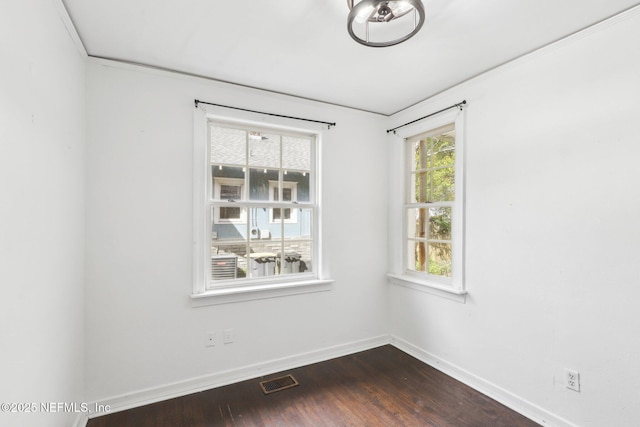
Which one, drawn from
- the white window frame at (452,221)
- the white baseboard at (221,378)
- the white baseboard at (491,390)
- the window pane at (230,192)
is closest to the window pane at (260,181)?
the window pane at (230,192)

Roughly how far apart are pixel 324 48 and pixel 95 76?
1.63m

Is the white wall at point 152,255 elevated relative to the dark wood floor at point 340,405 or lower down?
elevated

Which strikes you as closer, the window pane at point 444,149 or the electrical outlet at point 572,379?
the electrical outlet at point 572,379

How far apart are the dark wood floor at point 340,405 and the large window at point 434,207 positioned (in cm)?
86

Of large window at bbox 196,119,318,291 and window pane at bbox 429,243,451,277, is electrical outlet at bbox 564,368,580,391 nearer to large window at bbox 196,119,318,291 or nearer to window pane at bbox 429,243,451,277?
window pane at bbox 429,243,451,277

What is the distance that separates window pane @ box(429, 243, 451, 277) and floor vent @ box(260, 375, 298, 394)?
1636 mm

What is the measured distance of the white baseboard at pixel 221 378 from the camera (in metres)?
2.22

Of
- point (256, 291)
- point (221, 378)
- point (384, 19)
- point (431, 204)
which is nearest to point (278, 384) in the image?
point (221, 378)

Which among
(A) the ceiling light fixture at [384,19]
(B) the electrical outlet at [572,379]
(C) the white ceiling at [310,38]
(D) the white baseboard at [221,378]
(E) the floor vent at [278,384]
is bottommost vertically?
(E) the floor vent at [278,384]

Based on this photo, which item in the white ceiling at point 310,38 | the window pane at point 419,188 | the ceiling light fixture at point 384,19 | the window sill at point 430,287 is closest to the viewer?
the ceiling light fixture at point 384,19

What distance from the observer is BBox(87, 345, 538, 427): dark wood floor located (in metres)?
2.10

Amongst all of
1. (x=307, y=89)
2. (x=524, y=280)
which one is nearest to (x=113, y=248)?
(x=307, y=89)

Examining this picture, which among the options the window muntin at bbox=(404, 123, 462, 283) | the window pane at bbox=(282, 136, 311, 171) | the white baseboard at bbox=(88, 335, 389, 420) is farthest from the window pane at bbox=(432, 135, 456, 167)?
the white baseboard at bbox=(88, 335, 389, 420)

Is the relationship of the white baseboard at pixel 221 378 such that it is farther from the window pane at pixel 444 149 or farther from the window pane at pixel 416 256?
the window pane at pixel 444 149
